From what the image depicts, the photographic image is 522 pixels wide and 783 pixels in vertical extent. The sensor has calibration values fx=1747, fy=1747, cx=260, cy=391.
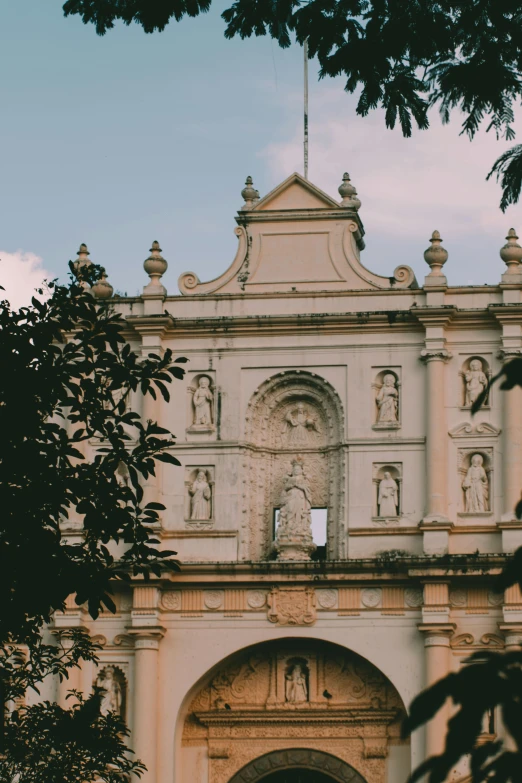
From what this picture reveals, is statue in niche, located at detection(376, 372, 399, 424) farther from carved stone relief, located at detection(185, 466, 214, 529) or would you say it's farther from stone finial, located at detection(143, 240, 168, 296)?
stone finial, located at detection(143, 240, 168, 296)

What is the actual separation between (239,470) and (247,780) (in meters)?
4.13

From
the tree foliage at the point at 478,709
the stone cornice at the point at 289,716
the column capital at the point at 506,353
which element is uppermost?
the column capital at the point at 506,353

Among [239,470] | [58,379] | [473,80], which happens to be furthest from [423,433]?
[473,80]

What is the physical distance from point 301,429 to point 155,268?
123 inches

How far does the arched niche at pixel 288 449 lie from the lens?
77.5 feet

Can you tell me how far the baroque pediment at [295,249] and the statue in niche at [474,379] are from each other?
1497 millimetres

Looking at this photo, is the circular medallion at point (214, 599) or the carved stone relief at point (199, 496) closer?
the circular medallion at point (214, 599)

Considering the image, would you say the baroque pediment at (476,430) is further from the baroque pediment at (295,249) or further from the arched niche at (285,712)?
the arched niche at (285,712)

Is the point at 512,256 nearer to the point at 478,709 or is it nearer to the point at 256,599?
the point at 256,599

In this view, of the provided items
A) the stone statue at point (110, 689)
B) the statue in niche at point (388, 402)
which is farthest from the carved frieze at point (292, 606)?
the statue in niche at point (388, 402)

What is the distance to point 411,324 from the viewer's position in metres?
23.8

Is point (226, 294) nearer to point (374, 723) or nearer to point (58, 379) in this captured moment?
point (374, 723)

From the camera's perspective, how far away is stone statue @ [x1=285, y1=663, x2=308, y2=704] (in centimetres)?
2331

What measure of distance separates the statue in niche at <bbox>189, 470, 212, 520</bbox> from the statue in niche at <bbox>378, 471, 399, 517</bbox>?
7.61 ft
